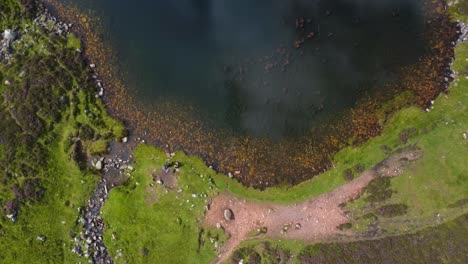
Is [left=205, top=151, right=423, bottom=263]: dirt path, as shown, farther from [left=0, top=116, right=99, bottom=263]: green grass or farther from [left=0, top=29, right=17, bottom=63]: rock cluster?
[left=0, top=29, right=17, bottom=63]: rock cluster

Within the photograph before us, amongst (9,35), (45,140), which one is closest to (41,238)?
(45,140)

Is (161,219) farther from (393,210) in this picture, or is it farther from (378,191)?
(393,210)

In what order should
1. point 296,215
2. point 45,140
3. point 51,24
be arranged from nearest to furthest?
1. point 296,215
2. point 45,140
3. point 51,24

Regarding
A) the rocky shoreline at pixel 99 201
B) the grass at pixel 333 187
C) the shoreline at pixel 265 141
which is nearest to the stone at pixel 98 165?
the rocky shoreline at pixel 99 201

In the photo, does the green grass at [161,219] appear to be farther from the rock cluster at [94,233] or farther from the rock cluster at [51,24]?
the rock cluster at [51,24]

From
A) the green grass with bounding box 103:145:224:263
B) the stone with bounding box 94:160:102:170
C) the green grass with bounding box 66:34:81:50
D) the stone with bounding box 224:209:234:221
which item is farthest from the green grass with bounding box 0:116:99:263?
the stone with bounding box 224:209:234:221

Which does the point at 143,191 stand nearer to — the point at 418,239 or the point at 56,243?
the point at 56,243
